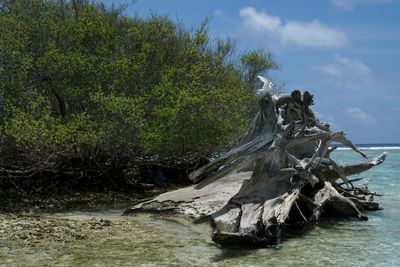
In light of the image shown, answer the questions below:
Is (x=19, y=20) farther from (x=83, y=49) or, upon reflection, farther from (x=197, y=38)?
(x=197, y=38)

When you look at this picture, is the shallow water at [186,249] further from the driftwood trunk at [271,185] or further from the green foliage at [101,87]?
the green foliage at [101,87]

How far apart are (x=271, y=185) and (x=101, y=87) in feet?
19.7

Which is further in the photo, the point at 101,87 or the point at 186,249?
the point at 101,87

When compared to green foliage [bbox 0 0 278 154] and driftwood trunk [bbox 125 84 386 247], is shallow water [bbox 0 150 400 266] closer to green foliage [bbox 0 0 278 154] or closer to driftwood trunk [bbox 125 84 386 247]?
driftwood trunk [bbox 125 84 386 247]

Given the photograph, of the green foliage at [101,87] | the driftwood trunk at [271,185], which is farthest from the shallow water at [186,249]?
the green foliage at [101,87]

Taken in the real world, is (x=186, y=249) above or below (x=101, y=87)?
below

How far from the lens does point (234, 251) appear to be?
7.98 metres

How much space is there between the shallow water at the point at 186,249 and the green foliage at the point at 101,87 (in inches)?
111

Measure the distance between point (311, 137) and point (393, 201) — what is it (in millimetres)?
7380

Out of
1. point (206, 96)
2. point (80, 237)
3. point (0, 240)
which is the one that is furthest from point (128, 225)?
point (206, 96)

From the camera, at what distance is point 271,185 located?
31.6 ft

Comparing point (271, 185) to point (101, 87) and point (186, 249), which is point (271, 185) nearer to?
point (186, 249)

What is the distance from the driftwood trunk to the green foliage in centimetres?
223

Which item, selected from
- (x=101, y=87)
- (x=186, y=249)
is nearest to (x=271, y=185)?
(x=186, y=249)
